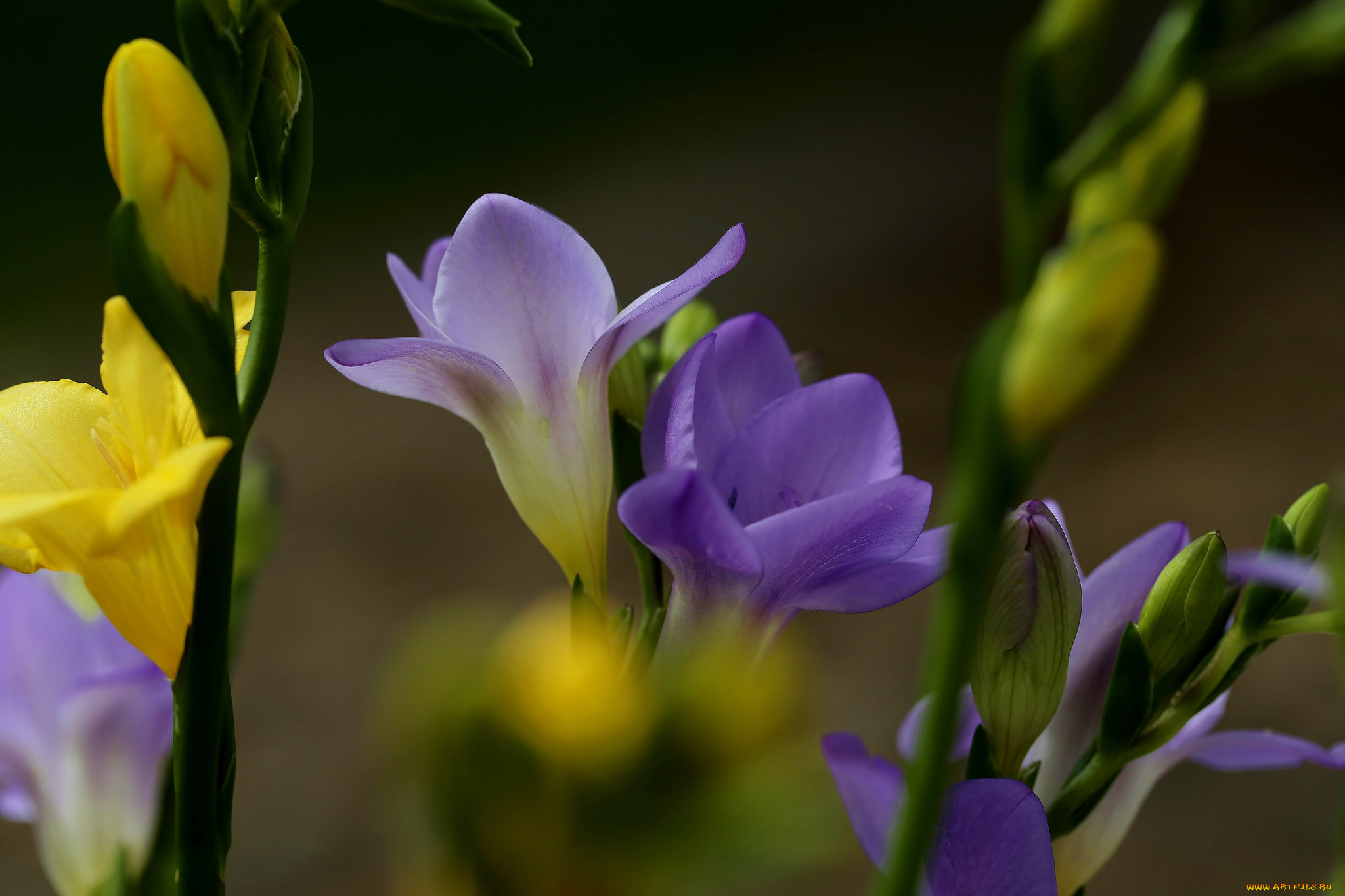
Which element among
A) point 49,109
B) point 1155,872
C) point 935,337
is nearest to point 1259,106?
point 935,337

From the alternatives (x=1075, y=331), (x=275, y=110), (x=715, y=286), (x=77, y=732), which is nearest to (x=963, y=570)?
(x=1075, y=331)

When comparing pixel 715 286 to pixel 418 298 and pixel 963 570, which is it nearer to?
pixel 418 298

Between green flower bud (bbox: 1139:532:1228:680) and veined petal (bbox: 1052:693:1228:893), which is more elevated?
green flower bud (bbox: 1139:532:1228:680)

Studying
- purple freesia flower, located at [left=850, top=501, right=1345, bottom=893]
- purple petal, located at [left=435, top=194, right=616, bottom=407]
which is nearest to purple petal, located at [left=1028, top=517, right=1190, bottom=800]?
purple freesia flower, located at [left=850, top=501, right=1345, bottom=893]

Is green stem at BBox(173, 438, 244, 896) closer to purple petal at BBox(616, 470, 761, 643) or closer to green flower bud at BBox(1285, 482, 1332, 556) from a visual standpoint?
purple petal at BBox(616, 470, 761, 643)

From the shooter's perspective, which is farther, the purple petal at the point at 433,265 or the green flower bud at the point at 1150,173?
the purple petal at the point at 433,265

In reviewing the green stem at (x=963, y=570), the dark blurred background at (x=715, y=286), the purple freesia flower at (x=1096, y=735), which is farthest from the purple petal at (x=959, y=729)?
the dark blurred background at (x=715, y=286)

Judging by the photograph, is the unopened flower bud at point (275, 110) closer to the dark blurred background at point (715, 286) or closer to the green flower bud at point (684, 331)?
the green flower bud at point (684, 331)

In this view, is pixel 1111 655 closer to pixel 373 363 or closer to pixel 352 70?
pixel 373 363
